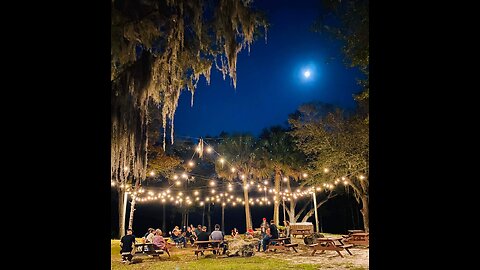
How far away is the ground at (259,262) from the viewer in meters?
10.7

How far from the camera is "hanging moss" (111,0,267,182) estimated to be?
17.9 feet

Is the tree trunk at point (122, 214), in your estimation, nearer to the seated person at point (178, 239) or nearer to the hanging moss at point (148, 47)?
the seated person at point (178, 239)

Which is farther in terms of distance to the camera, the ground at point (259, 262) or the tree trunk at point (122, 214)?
the tree trunk at point (122, 214)

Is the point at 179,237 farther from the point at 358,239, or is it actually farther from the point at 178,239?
the point at 358,239

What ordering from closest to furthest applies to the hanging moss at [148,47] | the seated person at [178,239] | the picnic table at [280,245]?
1. the hanging moss at [148,47]
2. the picnic table at [280,245]
3. the seated person at [178,239]

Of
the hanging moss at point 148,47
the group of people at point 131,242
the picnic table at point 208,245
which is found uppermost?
the hanging moss at point 148,47

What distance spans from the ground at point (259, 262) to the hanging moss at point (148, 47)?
6.19m

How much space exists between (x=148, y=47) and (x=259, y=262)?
825 centimetres

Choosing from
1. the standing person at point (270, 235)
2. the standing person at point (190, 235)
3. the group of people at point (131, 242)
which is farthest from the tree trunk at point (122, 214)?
the standing person at point (270, 235)

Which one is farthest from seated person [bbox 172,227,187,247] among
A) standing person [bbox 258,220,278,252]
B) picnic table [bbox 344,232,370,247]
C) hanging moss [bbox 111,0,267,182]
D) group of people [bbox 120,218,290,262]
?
hanging moss [bbox 111,0,267,182]

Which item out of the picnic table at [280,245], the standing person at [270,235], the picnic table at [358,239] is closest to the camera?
the picnic table at [280,245]

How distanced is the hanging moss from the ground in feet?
20.3
